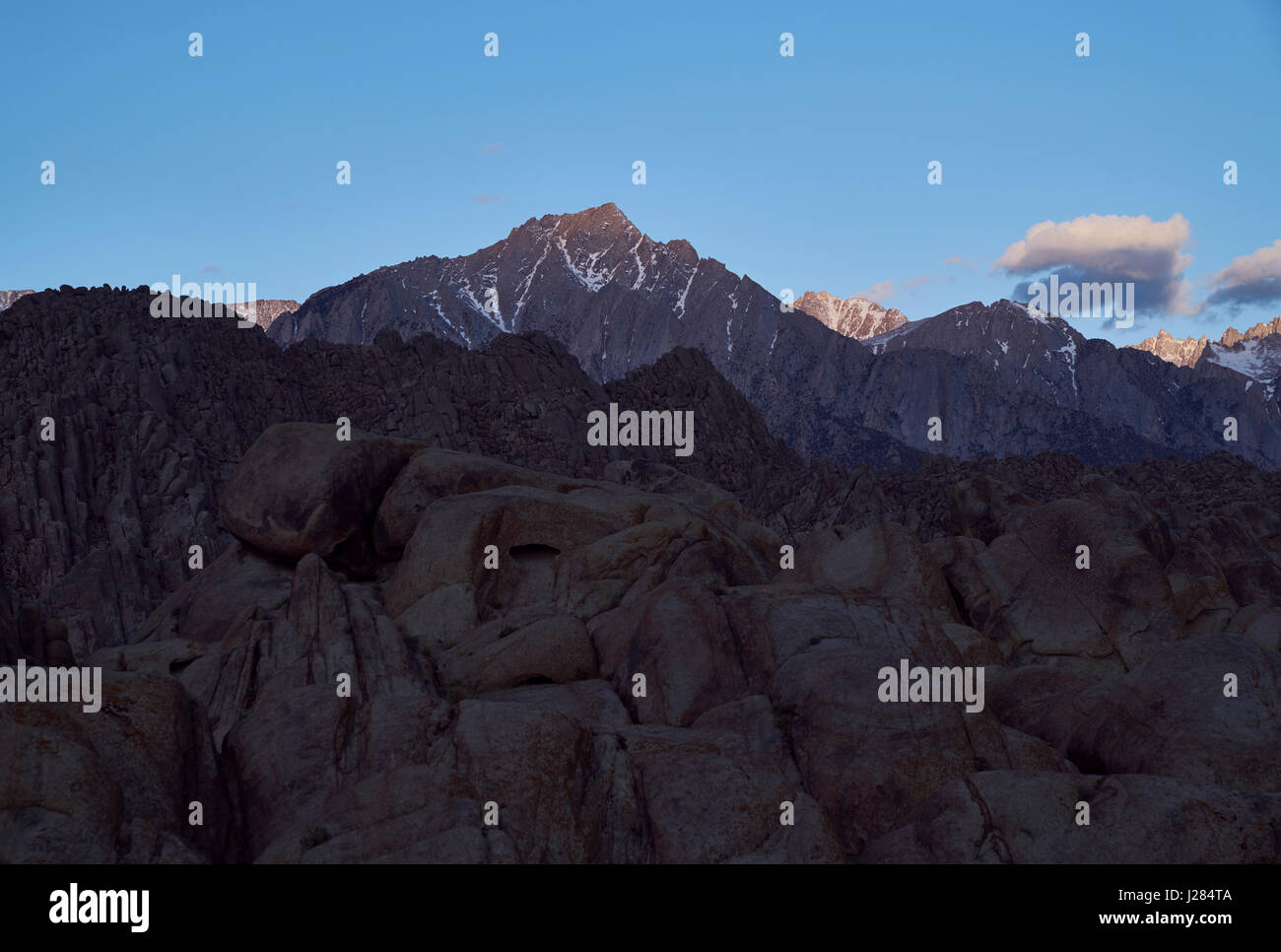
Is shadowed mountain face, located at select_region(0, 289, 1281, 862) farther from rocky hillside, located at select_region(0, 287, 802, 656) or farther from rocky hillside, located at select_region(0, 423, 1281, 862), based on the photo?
rocky hillside, located at select_region(0, 287, 802, 656)

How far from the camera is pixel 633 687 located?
24.5 metres

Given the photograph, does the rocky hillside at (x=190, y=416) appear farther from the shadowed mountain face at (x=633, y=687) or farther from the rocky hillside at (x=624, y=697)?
the rocky hillside at (x=624, y=697)

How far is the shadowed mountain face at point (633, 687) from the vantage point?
1836 cm

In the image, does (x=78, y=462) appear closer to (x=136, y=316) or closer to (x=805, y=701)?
(x=136, y=316)

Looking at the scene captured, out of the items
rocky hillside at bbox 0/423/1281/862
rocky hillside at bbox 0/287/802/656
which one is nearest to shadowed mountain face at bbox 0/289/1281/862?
rocky hillside at bbox 0/423/1281/862

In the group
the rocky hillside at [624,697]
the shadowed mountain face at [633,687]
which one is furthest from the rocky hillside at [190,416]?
the rocky hillside at [624,697]

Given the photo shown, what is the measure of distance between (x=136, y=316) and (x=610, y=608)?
345 feet

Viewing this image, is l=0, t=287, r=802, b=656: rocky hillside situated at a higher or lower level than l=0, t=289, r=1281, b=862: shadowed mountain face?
higher

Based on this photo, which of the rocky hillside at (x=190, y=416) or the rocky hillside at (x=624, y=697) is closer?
the rocky hillside at (x=624, y=697)

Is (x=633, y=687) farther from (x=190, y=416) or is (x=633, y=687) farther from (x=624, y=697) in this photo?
(x=190, y=416)

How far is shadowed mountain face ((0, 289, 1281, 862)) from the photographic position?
723 inches

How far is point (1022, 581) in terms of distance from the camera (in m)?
33.7

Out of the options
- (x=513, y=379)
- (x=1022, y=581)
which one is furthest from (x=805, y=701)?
(x=513, y=379)

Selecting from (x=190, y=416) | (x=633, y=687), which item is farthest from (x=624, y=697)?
(x=190, y=416)
